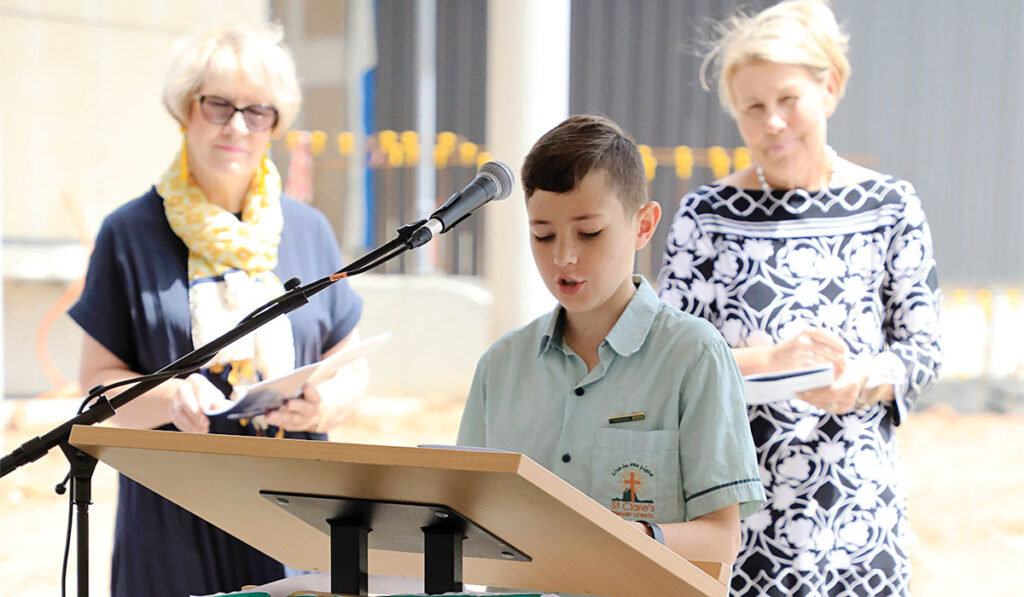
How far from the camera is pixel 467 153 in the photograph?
A: 8.33 meters

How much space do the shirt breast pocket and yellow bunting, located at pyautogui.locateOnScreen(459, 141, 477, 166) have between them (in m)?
6.94

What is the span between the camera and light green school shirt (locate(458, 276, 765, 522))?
4.61 ft

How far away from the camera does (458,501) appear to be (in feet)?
3.37

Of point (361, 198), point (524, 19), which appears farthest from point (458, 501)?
point (361, 198)

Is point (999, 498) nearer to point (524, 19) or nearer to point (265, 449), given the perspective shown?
point (524, 19)

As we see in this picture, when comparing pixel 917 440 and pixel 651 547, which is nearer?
pixel 651 547

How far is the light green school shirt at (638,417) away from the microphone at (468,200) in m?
0.24

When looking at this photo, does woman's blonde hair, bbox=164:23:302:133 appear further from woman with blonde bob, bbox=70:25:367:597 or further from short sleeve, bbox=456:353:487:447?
short sleeve, bbox=456:353:487:447

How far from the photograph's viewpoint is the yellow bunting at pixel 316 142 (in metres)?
8.02

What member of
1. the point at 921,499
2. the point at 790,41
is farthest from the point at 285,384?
the point at 921,499

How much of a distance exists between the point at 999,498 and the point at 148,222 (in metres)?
5.75

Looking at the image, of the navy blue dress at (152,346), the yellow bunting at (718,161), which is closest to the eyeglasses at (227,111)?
the navy blue dress at (152,346)

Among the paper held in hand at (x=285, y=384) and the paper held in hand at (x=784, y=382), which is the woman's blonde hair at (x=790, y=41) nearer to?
the paper held in hand at (x=784, y=382)

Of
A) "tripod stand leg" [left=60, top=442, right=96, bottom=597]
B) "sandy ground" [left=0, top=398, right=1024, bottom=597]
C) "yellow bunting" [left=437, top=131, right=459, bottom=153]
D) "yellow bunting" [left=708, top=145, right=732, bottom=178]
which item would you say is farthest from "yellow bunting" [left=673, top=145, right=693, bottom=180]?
"tripod stand leg" [left=60, top=442, right=96, bottom=597]
